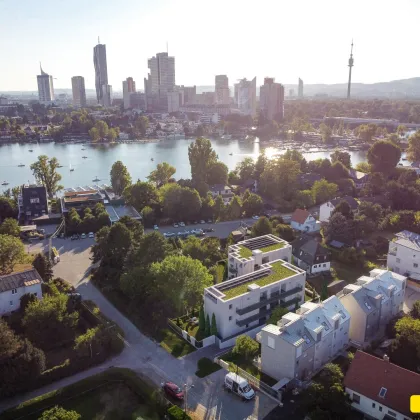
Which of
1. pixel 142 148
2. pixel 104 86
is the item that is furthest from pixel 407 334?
pixel 104 86

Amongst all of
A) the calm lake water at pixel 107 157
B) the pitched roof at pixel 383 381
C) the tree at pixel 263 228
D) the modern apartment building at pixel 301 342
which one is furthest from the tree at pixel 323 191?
the pitched roof at pixel 383 381

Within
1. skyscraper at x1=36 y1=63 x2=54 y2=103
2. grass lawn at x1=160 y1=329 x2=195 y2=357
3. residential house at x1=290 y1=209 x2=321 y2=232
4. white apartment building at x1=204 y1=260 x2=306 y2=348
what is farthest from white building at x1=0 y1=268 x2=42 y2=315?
skyscraper at x1=36 y1=63 x2=54 y2=103

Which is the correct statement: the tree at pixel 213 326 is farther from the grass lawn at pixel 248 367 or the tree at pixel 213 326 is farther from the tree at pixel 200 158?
the tree at pixel 200 158

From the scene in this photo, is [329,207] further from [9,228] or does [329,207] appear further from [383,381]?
[9,228]

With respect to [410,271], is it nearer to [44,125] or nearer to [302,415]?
[302,415]

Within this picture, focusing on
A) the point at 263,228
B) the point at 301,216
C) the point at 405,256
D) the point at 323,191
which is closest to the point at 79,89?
the point at 323,191
